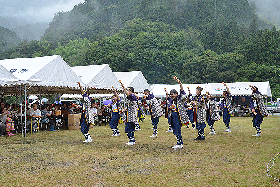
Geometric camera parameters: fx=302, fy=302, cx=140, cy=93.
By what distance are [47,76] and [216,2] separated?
294ft

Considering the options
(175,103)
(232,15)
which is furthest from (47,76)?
(232,15)

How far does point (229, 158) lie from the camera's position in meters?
7.34

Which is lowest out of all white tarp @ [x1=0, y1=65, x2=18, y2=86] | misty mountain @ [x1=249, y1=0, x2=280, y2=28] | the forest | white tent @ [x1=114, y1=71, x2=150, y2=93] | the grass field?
the grass field

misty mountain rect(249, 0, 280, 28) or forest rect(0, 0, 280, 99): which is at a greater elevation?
misty mountain rect(249, 0, 280, 28)

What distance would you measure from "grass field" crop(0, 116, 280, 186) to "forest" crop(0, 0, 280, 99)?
4101 centimetres

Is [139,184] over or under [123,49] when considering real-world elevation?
under

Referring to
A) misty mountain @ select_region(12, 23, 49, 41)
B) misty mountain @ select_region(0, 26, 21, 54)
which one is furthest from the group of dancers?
misty mountain @ select_region(12, 23, 49, 41)

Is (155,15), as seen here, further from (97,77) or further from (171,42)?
(97,77)

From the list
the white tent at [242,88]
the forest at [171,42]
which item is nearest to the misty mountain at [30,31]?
the forest at [171,42]

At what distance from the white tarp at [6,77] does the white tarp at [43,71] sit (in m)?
0.23

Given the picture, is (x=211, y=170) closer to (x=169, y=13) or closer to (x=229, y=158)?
(x=229, y=158)

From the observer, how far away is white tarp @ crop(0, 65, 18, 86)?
463 inches

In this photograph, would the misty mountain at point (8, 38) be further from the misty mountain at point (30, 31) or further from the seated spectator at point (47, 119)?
the seated spectator at point (47, 119)

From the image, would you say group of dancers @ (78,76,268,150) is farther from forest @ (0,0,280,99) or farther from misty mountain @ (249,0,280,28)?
misty mountain @ (249,0,280,28)
